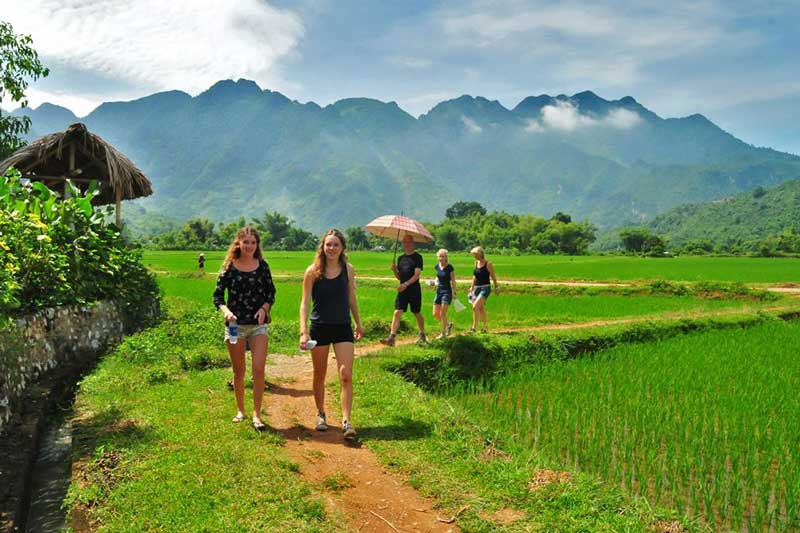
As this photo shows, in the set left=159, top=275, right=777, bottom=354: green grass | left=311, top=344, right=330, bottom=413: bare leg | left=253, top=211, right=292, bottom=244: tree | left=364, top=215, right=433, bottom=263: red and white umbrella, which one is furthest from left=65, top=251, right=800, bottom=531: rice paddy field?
left=253, top=211, right=292, bottom=244: tree

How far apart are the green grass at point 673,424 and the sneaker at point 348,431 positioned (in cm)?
130

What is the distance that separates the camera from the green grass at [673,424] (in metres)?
4.35

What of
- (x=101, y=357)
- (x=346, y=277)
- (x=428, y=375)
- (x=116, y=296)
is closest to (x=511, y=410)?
(x=428, y=375)

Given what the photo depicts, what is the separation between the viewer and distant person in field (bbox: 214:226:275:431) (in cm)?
517

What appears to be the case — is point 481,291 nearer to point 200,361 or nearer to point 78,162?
point 200,361

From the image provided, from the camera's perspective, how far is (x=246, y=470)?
13.7ft

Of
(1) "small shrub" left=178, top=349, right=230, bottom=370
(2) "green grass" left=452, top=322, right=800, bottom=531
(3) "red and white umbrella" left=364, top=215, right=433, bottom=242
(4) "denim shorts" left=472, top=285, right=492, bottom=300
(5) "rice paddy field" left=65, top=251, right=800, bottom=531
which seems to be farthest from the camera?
(4) "denim shorts" left=472, top=285, right=492, bottom=300

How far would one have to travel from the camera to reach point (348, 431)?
5.01 m

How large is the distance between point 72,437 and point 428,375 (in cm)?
467

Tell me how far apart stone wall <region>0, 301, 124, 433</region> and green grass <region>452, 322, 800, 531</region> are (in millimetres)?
4458

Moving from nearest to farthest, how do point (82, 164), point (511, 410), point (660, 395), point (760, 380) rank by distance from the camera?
point (511, 410) → point (660, 395) → point (760, 380) → point (82, 164)

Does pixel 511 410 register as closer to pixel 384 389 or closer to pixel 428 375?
pixel 384 389

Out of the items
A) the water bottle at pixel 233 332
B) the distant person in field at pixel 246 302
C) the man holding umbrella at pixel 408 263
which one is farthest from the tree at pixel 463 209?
the water bottle at pixel 233 332

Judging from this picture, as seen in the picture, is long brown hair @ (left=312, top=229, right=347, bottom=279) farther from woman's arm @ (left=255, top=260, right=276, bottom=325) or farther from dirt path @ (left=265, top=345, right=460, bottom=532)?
dirt path @ (left=265, top=345, right=460, bottom=532)
